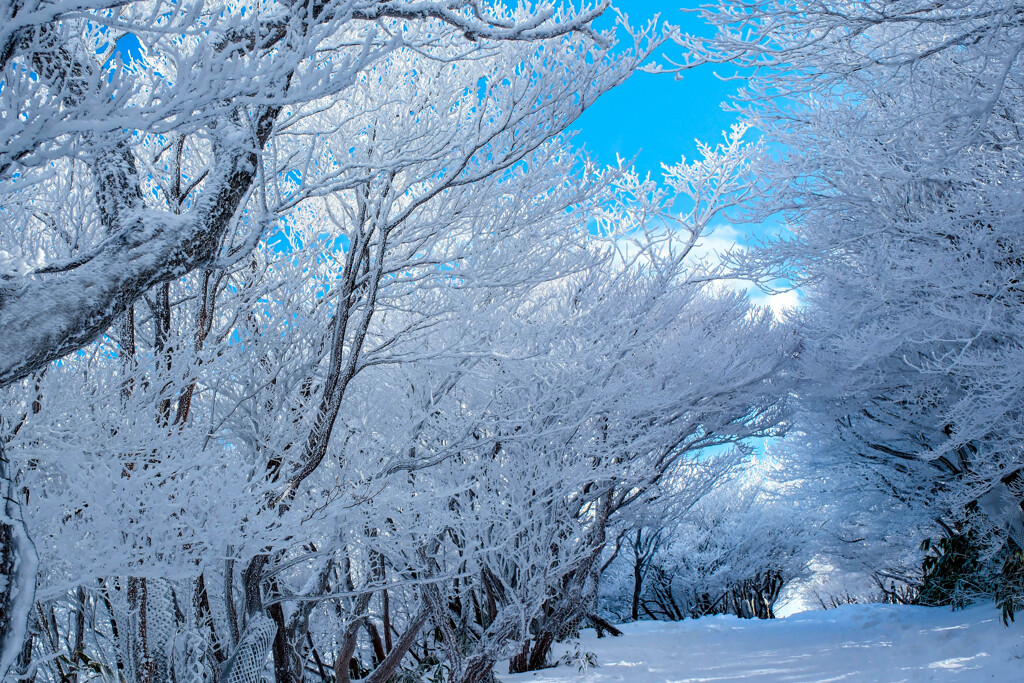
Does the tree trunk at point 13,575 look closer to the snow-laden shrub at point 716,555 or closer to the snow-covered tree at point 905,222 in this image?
the snow-covered tree at point 905,222

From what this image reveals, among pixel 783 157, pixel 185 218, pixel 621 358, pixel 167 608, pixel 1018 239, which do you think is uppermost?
pixel 783 157

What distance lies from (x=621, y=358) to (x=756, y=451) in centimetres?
517

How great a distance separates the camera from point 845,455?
11.8 meters

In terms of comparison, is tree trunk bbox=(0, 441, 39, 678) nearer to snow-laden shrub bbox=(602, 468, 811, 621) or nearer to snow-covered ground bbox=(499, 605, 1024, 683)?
snow-covered ground bbox=(499, 605, 1024, 683)

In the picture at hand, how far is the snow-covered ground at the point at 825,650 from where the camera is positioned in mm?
7383

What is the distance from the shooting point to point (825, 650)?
372 inches

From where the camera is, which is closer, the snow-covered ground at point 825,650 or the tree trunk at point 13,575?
the tree trunk at point 13,575

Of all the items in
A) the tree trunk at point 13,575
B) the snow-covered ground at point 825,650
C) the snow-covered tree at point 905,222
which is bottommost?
the snow-covered ground at point 825,650

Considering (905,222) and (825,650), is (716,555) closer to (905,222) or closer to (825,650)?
(825,650)

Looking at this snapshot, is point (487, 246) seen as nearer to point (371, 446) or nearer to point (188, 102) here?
point (371, 446)

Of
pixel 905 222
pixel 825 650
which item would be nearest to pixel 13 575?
pixel 905 222

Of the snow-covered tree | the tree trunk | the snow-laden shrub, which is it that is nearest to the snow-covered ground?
the snow-covered tree

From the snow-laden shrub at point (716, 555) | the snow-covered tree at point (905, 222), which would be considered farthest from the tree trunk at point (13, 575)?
the snow-laden shrub at point (716, 555)

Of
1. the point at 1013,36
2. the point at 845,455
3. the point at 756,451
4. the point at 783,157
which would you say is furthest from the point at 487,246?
the point at 845,455
